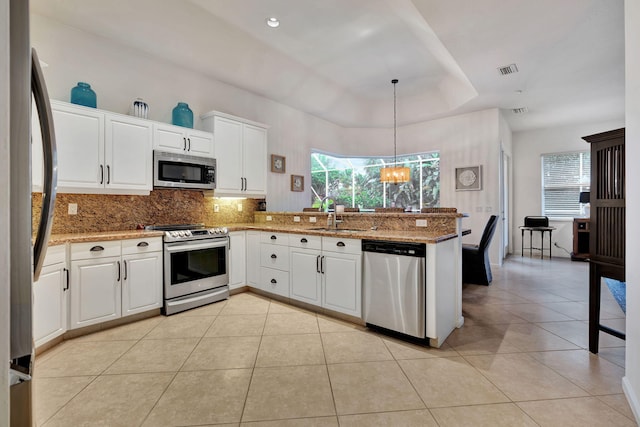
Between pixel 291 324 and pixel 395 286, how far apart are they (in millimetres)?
1096

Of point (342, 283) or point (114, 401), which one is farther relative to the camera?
point (342, 283)

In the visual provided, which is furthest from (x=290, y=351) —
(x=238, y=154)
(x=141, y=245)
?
(x=238, y=154)

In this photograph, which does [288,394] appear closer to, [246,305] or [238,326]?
[238,326]

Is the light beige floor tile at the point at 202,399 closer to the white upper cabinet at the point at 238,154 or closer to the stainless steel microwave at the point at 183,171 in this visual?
the stainless steel microwave at the point at 183,171

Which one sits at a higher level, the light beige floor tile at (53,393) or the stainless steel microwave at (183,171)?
the stainless steel microwave at (183,171)

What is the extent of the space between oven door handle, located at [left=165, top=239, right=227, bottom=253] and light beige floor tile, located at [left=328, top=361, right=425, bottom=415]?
2054 millimetres

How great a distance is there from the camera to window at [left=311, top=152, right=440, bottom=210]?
22.9 ft

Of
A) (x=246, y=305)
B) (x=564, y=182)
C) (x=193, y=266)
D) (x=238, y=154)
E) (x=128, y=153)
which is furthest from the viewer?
(x=564, y=182)

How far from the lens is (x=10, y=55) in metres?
0.80

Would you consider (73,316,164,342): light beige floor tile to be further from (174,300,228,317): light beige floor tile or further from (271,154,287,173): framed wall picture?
(271,154,287,173): framed wall picture

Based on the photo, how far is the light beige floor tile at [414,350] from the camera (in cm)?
225

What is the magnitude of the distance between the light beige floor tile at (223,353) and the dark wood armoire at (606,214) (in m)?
2.65

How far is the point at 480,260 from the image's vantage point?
4168mm

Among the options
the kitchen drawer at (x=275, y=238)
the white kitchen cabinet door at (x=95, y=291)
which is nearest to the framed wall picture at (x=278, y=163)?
the kitchen drawer at (x=275, y=238)
